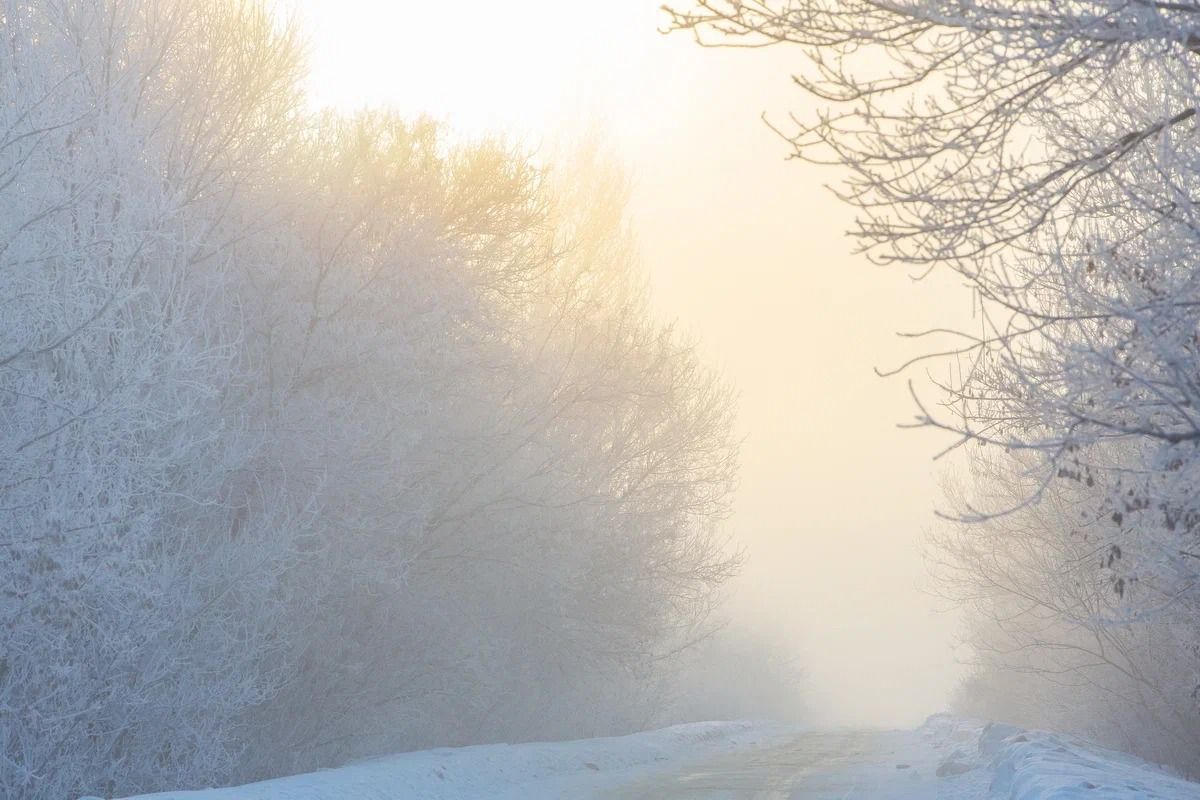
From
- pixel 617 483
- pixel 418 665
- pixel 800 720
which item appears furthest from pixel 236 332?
pixel 800 720

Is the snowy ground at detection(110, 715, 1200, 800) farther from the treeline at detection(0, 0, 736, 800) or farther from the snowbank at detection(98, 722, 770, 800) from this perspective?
the treeline at detection(0, 0, 736, 800)

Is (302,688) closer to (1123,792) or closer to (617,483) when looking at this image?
(617,483)

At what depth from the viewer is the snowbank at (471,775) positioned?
9.62 meters

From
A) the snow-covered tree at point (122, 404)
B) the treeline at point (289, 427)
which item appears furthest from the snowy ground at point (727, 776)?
the treeline at point (289, 427)

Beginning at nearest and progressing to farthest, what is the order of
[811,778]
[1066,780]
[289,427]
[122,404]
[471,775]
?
[122,404] < [1066,780] < [471,775] < [289,427] < [811,778]

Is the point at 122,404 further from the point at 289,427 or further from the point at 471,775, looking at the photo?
the point at 471,775

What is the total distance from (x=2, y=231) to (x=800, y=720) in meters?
67.9

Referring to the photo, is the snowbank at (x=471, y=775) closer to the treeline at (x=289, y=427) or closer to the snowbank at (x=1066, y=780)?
the treeline at (x=289, y=427)

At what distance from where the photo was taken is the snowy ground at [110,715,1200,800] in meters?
9.70

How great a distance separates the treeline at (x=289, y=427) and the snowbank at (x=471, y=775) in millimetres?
1469

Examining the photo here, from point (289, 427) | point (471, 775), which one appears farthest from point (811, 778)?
point (289, 427)

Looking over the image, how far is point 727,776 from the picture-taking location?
47.0 ft

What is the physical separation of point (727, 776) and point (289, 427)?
22.2 ft

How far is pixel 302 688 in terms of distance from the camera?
15.1 m
